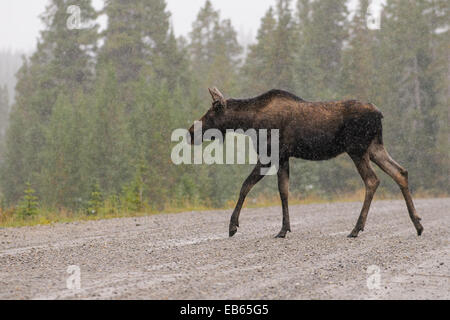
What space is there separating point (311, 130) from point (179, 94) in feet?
75.0

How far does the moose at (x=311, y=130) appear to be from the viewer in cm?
770

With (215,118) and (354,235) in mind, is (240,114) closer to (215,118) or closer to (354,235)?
(215,118)

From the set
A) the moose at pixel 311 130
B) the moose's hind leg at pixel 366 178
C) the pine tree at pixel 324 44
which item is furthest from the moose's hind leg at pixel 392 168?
the pine tree at pixel 324 44

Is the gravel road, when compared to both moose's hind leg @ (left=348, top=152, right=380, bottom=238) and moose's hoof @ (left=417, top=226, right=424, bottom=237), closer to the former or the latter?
moose's hoof @ (left=417, top=226, right=424, bottom=237)

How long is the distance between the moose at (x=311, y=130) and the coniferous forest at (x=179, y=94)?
10.5 metres

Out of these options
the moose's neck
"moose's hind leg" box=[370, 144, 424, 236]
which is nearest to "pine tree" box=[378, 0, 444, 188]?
"moose's hind leg" box=[370, 144, 424, 236]

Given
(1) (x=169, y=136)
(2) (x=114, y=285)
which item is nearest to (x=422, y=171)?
(1) (x=169, y=136)

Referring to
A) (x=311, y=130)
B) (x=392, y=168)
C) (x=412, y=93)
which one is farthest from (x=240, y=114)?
(x=412, y=93)

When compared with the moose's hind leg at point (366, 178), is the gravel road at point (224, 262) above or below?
below

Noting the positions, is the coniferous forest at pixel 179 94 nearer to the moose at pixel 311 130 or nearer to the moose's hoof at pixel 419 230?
the moose at pixel 311 130

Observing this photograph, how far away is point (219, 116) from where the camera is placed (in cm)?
811

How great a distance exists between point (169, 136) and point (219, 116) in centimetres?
1626
